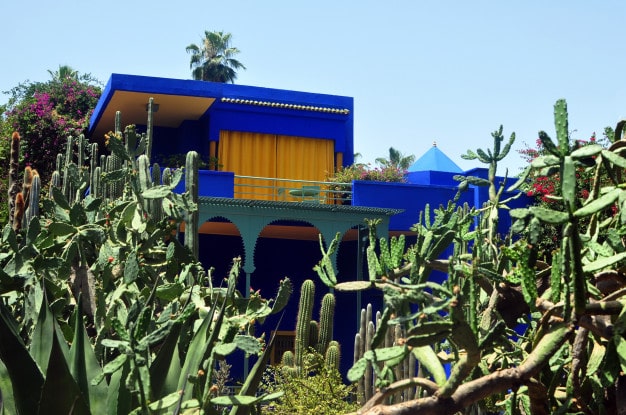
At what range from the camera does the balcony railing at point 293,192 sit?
21.3 meters

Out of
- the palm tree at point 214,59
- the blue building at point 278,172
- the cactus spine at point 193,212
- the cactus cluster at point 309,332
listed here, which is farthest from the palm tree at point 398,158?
the cactus spine at point 193,212

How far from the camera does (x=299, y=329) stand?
620 inches

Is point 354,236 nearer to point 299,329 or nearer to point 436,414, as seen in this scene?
point 299,329

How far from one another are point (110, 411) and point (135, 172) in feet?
8.31

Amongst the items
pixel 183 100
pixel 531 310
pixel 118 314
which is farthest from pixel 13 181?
pixel 183 100

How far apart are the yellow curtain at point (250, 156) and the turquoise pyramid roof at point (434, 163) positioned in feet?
16.8

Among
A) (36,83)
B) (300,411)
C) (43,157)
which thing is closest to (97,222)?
(300,411)

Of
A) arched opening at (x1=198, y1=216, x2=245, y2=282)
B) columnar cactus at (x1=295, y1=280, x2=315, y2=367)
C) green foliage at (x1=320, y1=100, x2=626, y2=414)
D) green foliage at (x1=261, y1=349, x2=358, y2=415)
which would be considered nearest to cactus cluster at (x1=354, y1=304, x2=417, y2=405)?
green foliage at (x1=261, y1=349, x2=358, y2=415)

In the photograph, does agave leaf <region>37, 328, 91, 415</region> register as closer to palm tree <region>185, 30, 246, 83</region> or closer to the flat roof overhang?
the flat roof overhang

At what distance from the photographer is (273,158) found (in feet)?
77.1

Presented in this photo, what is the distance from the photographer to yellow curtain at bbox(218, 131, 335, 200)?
23.0 metres

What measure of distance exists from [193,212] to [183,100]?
56.9ft

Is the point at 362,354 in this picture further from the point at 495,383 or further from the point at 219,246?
the point at 219,246

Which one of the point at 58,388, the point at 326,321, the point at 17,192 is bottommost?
the point at 326,321
